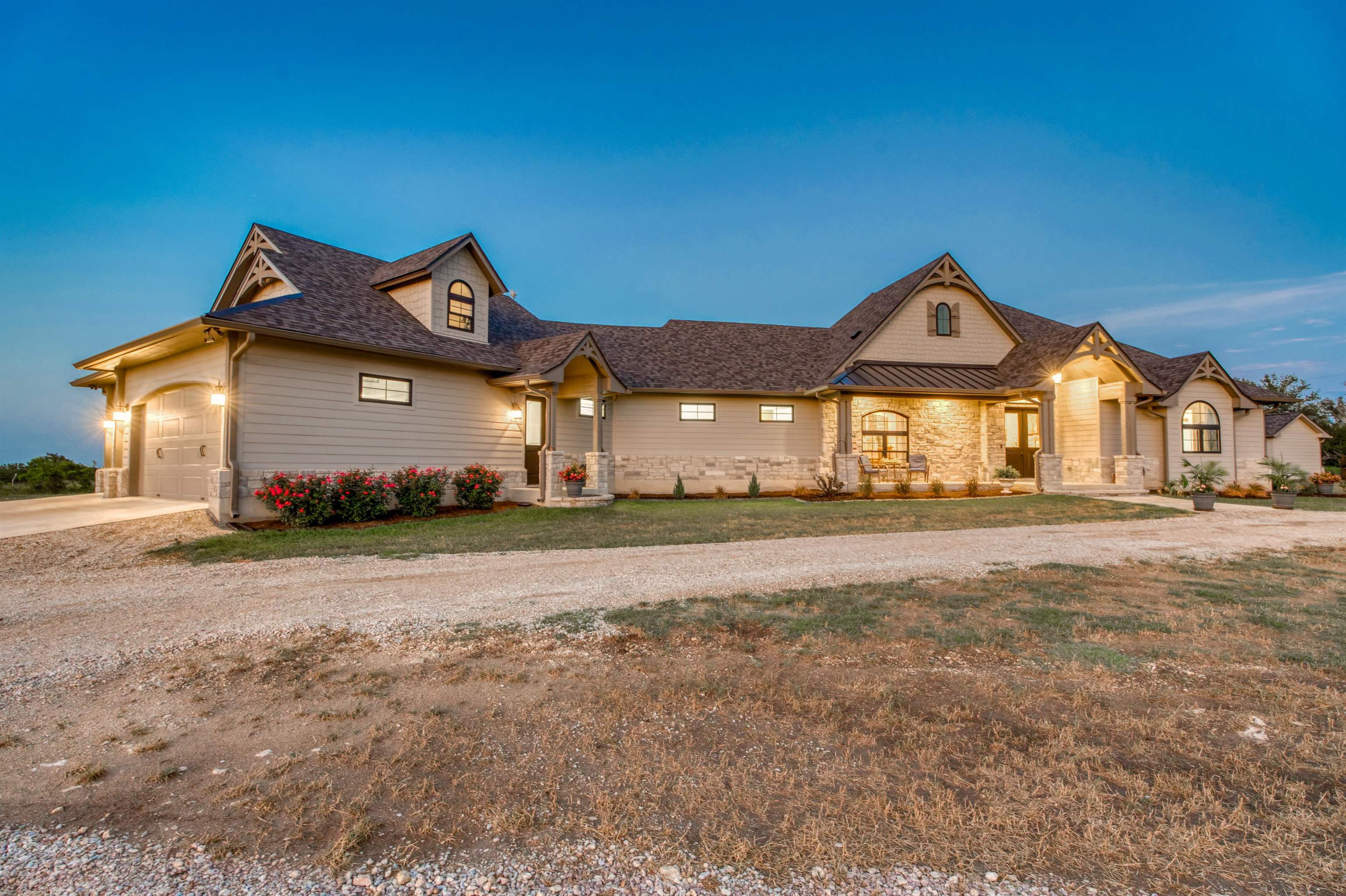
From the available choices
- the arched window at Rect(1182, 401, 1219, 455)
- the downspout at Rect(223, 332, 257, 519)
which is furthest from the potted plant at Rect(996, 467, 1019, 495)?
the downspout at Rect(223, 332, 257, 519)

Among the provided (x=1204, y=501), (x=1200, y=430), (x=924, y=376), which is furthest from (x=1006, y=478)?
(x=1200, y=430)

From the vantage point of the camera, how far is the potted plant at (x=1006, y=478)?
18.7 meters

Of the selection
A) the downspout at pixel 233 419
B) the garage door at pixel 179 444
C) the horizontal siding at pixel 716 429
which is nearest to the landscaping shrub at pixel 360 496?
the downspout at pixel 233 419

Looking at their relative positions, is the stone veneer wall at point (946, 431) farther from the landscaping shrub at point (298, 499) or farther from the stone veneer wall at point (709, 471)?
the landscaping shrub at point (298, 499)

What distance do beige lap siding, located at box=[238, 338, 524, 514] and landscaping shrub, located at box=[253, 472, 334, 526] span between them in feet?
2.17

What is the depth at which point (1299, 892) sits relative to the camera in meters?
1.80

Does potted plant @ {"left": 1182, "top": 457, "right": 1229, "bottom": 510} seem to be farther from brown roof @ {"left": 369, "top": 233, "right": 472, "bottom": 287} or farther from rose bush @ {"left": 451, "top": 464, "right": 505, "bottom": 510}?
brown roof @ {"left": 369, "top": 233, "right": 472, "bottom": 287}

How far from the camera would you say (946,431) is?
19984mm

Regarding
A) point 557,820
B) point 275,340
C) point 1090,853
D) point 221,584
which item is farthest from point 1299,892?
point 275,340

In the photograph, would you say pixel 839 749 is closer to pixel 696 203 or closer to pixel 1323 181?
pixel 1323 181

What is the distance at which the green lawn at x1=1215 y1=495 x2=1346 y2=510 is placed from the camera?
15.0 metres

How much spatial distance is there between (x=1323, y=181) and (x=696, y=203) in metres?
57.5

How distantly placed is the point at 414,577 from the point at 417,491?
7.00m

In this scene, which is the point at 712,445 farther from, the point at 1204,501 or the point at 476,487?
the point at 1204,501
